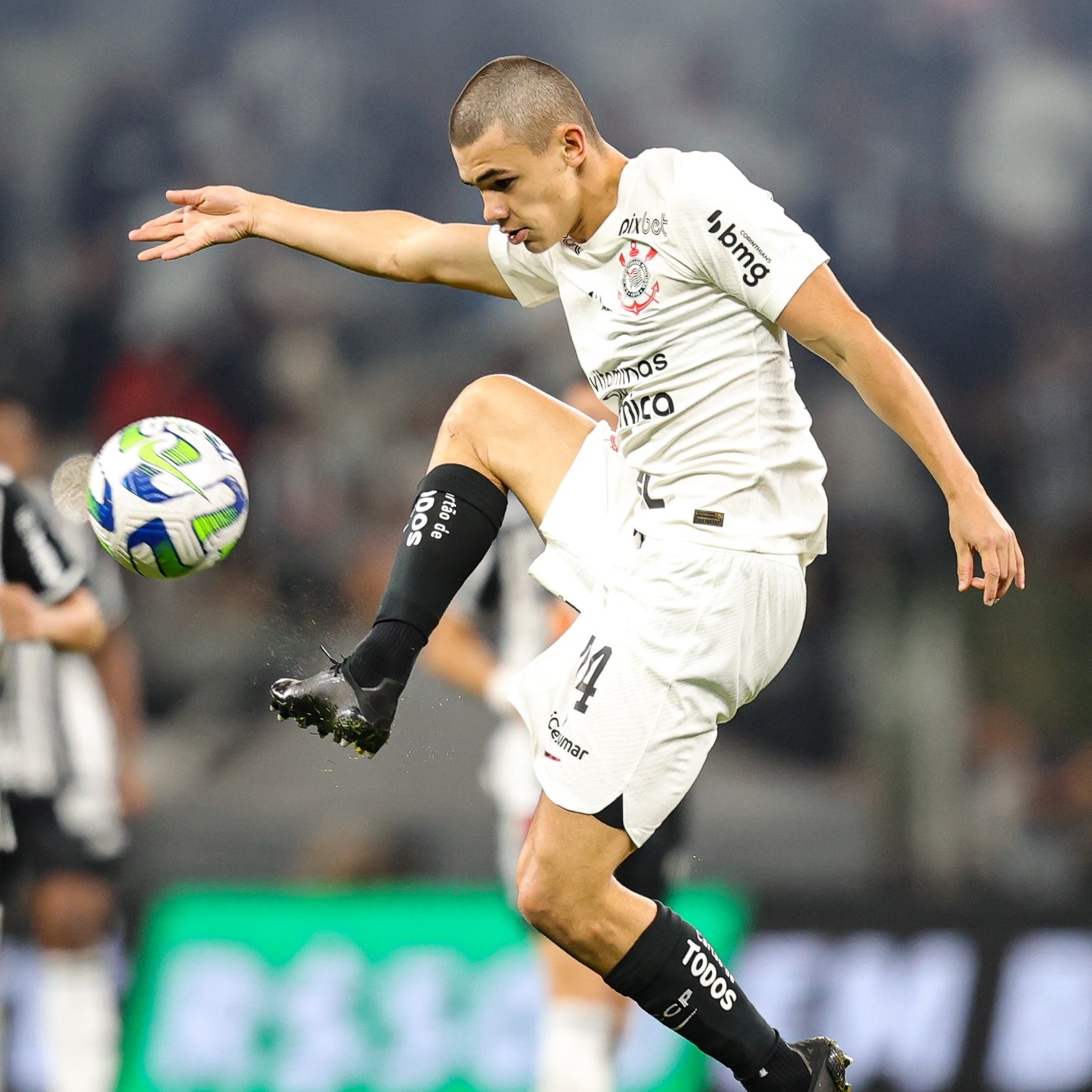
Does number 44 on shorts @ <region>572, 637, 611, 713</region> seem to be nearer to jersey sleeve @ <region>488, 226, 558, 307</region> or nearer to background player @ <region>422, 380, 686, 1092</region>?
jersey sleeve @ <region>488, 226, 558, 307</region>

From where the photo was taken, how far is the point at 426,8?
27.0ft

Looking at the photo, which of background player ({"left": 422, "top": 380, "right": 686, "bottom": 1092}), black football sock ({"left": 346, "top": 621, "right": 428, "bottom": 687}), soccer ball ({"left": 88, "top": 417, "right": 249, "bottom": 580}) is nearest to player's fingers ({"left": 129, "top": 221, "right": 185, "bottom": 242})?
soccer ball ({"left": 88, "top": 417, "right": 249, "bottom": 580})

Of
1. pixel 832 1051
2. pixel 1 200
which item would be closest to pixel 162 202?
pixel 1 200

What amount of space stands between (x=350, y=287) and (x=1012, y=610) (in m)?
3.28

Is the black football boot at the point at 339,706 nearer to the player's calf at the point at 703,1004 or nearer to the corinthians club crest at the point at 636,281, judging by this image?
the player's calf at the point at 703,1004

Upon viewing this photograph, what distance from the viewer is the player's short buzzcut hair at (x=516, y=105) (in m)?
3.00

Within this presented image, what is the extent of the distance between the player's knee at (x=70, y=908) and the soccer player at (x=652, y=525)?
2813mm

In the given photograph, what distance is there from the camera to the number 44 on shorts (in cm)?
308

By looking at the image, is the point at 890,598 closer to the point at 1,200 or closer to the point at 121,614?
the point at 121,614

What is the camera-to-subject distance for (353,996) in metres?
5.75

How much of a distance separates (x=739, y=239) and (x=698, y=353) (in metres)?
0.22

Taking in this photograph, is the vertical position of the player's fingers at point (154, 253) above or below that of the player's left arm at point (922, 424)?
above

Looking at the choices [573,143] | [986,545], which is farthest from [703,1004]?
[573,143]

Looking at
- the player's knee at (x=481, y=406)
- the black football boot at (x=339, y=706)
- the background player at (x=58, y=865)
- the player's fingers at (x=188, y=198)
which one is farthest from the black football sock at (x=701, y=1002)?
the background player at (x=58, y=865)
